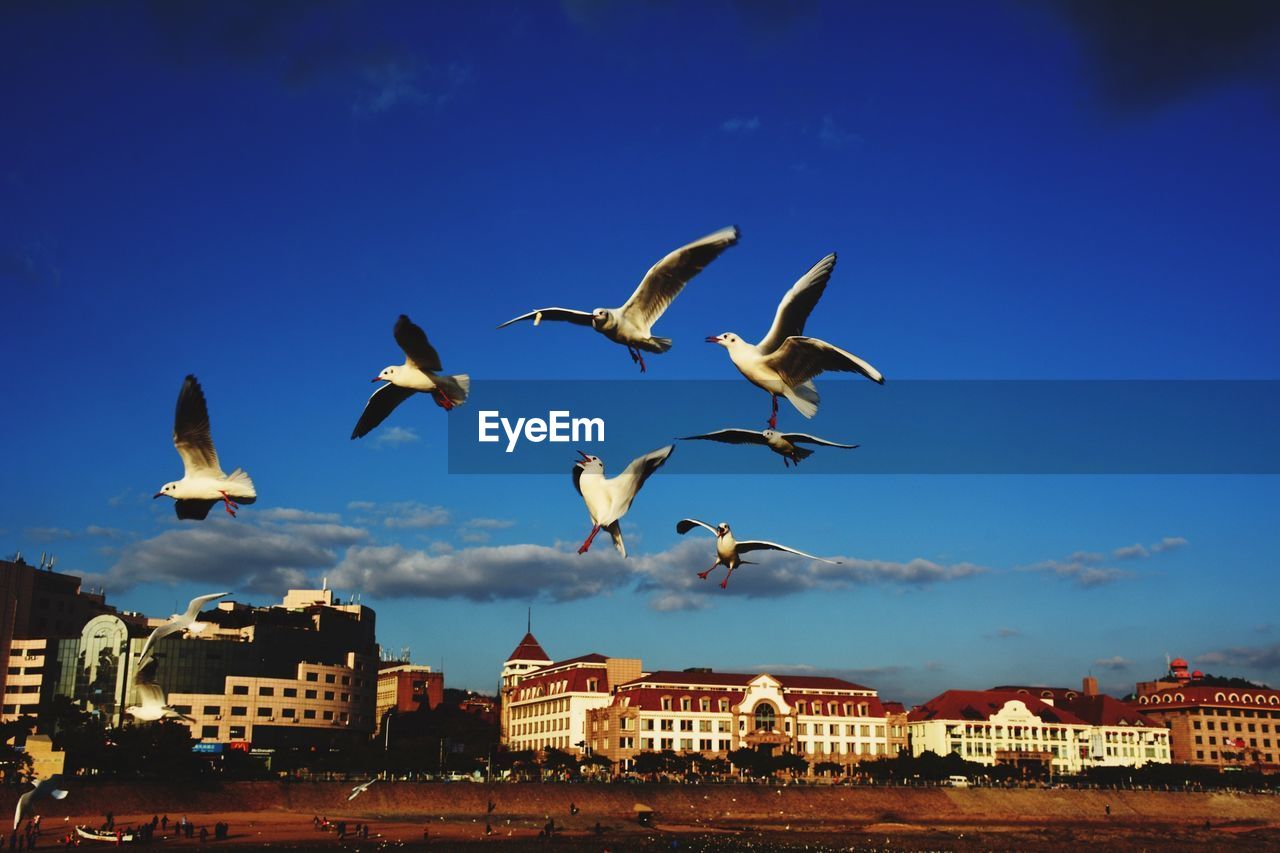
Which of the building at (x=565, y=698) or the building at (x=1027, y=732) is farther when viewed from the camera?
the building at (x=1027, y=732)

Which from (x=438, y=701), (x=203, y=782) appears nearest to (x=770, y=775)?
(x=203, y=782)

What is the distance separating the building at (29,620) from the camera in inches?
4700

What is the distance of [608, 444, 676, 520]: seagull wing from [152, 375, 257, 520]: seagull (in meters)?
8.72

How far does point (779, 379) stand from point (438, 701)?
14678 centimetres

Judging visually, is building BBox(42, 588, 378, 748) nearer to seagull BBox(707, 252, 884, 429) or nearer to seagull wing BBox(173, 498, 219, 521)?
seagull wing BBox(173, 498, 219, 521)

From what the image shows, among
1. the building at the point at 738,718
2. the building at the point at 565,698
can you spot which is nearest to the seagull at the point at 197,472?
the building at the point at 738,718

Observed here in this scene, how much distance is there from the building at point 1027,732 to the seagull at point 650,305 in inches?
4680

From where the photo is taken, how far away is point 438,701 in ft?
527

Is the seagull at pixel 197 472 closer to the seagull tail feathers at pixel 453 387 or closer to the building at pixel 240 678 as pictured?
the seagull tail feathers at pixel 453 387

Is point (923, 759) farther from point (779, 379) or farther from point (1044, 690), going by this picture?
point (779, 379)

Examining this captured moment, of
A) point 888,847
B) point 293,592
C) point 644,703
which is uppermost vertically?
point 293,592

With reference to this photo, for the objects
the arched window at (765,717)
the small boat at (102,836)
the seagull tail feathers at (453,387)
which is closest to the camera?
the seagull tail feathers at (453,387)

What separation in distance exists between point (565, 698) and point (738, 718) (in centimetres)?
1925

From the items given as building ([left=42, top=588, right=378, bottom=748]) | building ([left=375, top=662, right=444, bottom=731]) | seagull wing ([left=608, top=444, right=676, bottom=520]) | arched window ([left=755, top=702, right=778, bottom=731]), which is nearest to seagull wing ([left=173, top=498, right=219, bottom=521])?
seagull wing ([left=608, top=444, right=676, bottom=520])
